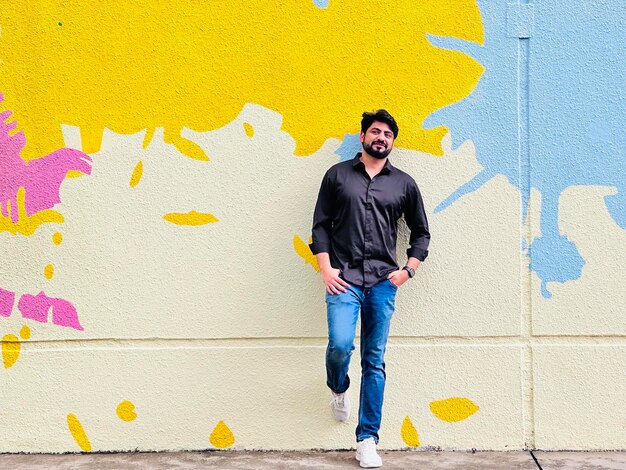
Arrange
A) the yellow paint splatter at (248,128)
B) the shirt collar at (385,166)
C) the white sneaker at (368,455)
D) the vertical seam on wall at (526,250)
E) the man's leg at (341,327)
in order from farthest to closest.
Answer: the yellow paint splatter at (248,128)
the vertical seam on wall at (526,250)
the shirt collar at (385,166)
the white sneaker at (368,455)
the man's leg at (341,327)

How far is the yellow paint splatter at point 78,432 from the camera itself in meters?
4.45

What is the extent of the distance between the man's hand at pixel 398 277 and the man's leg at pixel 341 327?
20cm

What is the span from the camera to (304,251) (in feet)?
14.6

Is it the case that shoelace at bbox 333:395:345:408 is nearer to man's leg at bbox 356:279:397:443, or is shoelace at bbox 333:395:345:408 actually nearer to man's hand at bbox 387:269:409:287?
man's leg at bbox 356:279:397:443

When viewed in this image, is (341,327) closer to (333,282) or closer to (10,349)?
(333,282)

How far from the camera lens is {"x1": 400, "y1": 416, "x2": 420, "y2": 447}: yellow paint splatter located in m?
4.38

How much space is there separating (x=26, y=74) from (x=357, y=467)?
3282 millimetres

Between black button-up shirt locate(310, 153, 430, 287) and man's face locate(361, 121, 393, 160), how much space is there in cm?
10

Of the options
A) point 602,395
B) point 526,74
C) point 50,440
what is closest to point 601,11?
point 526,74

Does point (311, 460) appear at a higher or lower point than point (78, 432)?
lower

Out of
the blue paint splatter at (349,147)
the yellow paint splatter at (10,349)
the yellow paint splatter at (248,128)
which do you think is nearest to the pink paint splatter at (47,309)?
the yellow paint splatter at (10,349)

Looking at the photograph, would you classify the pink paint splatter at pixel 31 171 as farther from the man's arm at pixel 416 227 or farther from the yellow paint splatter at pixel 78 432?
the man's arm at pixel 416 227

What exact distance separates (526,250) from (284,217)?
5.11 feet

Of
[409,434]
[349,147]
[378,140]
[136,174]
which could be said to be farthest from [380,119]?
[409,434]
